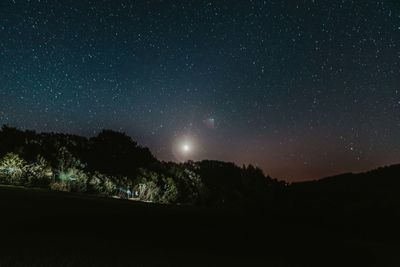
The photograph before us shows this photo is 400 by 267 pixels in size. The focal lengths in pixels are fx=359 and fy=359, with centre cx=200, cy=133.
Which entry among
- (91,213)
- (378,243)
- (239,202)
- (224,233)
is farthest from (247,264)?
(239,202)

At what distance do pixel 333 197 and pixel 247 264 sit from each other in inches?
1384

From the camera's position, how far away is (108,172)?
55688mm

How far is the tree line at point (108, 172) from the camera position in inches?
1647

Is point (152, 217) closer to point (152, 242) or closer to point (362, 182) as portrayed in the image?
point (152, 242)

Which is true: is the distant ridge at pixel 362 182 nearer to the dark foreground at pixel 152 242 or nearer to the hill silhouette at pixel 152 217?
the hill silhouette at pixel 152 217

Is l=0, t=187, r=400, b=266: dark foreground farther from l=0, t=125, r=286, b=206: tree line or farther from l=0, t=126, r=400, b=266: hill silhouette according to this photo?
l=0, t=125, r=286, b=206: tree line

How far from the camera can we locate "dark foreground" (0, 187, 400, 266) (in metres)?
10.1

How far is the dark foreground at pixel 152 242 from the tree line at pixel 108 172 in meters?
20.9

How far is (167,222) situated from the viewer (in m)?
20.7

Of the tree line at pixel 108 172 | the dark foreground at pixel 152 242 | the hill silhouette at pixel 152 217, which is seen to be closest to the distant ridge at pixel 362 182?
the hill silhouette at pixel 152 217

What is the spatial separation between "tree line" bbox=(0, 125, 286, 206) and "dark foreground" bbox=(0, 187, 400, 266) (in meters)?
20.9

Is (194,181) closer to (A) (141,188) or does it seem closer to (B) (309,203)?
(A) (141,188)

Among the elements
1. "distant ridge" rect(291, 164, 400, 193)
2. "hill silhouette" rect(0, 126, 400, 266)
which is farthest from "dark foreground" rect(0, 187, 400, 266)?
"distant ridge" rect(291, 164, 400, 193)

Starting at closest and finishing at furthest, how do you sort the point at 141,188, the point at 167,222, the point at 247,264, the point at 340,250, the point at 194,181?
the point at 247,264
the point at 340,250
the point at 167,222
the point at 141,188
the point at 194,181
